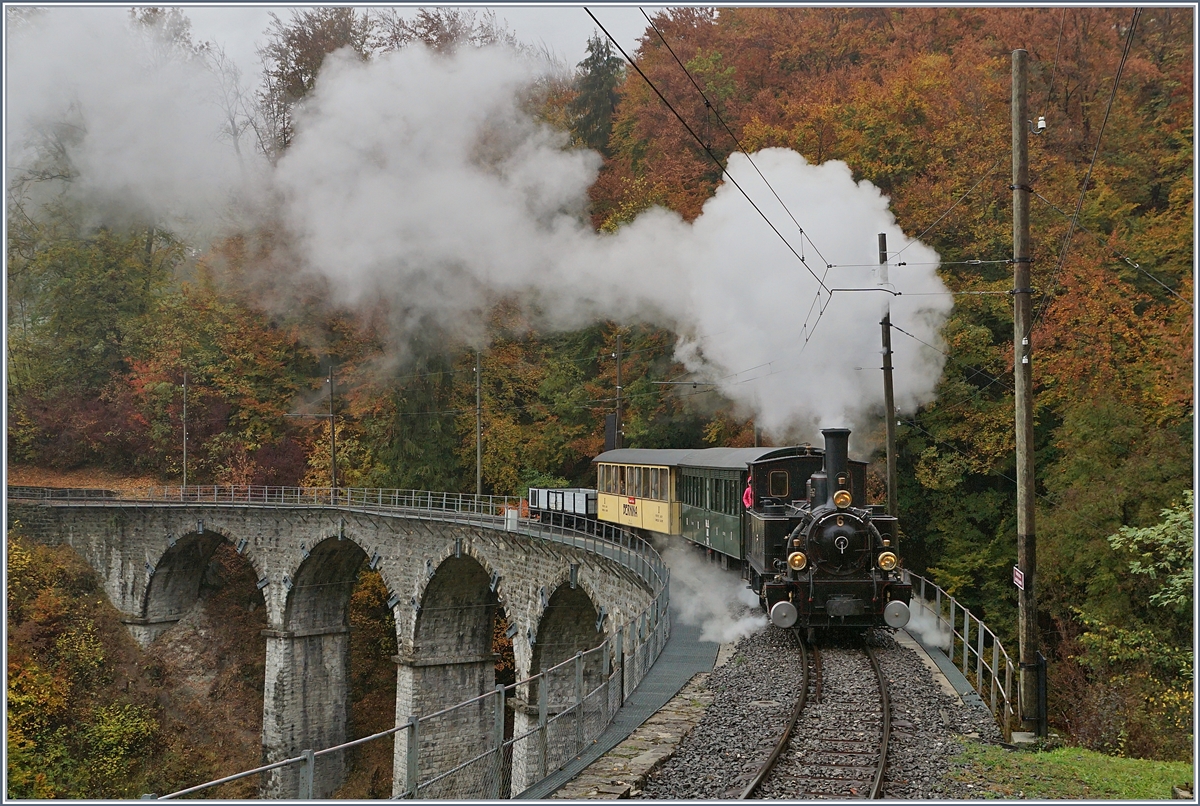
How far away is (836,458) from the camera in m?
→ 13.1

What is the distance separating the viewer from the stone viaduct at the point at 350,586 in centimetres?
2509

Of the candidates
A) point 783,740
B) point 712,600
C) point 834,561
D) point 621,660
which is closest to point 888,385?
point 712,600

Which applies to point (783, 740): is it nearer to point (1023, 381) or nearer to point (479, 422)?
point (1023, 381)

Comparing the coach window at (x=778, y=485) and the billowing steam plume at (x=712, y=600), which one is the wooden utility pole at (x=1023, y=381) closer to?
the coach window at (x=778, y=485)

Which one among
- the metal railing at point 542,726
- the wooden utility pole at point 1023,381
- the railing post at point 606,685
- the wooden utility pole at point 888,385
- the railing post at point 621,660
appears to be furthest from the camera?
the wooden utility pole at point 888,385

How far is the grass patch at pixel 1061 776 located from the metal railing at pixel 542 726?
3363 millimetres

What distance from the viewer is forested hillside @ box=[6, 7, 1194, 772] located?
20.2 m

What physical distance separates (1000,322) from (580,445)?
16237mm

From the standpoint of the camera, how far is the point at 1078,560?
63.2 feet

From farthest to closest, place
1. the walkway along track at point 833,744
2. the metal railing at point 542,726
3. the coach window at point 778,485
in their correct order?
the coach window at point 778,485 → the walkway along track at point 833,744 → the metal railing at point 542,726

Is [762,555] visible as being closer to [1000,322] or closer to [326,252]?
[1000,322]

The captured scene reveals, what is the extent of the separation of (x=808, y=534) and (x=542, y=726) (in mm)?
5767

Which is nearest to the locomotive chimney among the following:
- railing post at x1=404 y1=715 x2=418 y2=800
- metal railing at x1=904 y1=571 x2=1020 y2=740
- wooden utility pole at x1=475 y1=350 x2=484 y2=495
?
metal railing at x1=904 y1=571 x2=1020 y2=740

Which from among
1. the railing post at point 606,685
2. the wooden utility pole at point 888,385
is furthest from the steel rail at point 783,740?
the wooden utility pole at point 888,385
